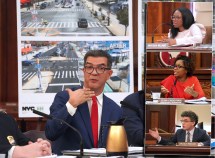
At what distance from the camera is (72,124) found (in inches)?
131

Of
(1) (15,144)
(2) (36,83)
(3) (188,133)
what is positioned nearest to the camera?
(3) (188,133)

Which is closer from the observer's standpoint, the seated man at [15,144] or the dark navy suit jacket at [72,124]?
the seated man at [15,144]

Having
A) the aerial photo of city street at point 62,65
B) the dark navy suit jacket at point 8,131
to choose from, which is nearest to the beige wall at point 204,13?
the dark navy suit jacket at point 8,131

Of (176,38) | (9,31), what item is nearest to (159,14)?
(176,38)

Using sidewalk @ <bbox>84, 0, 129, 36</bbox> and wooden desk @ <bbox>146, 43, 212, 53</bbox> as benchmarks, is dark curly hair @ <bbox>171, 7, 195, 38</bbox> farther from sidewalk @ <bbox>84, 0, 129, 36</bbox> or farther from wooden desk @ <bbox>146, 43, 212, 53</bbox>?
sidewalk @ <bbox>84, 0, 129, 36</bbox>

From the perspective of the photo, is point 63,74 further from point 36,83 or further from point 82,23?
point 82,23

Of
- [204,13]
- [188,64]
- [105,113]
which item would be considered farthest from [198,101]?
[105,113]

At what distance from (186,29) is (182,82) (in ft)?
0.89

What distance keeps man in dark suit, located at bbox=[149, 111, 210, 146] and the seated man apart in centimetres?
54

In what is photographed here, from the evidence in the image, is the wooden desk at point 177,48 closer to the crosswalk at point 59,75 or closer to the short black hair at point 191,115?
the short black hair at point 191,115

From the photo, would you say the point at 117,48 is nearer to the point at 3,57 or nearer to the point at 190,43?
the point at 3,57

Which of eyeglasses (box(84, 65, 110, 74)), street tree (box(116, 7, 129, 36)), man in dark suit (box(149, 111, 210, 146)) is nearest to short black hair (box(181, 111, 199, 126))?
man in dark suit (box(149, 111, 210, 146))

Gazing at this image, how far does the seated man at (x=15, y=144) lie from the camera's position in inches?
105

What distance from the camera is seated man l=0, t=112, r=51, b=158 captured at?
8.79 ft
